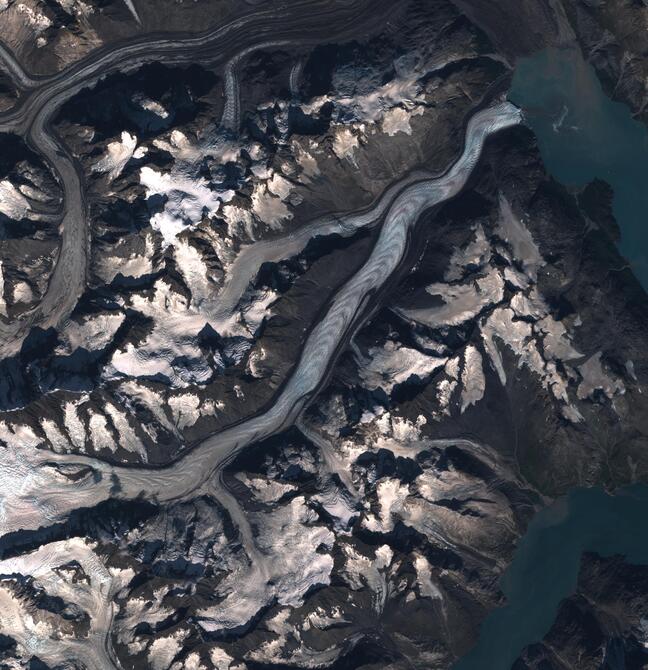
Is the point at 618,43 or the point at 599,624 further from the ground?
the point at 618,43

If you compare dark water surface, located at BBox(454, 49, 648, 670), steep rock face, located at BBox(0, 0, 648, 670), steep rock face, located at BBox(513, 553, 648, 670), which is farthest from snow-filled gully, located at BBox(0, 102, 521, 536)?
steep rock face, located at BBox(513, 553, 648, 670)

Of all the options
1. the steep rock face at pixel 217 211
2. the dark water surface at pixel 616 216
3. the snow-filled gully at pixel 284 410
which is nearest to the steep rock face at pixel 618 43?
the dark water surface at pixel 616 216

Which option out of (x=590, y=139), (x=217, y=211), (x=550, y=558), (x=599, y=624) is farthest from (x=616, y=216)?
(x=599, y=624)

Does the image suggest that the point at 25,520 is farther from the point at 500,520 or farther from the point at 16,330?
the point at 500,520

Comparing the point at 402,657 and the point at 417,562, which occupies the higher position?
the point at 417,562

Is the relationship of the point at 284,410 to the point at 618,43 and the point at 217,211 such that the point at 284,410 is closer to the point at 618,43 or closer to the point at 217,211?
the point at 217,211

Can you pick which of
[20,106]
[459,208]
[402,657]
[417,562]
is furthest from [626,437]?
[20,106]
